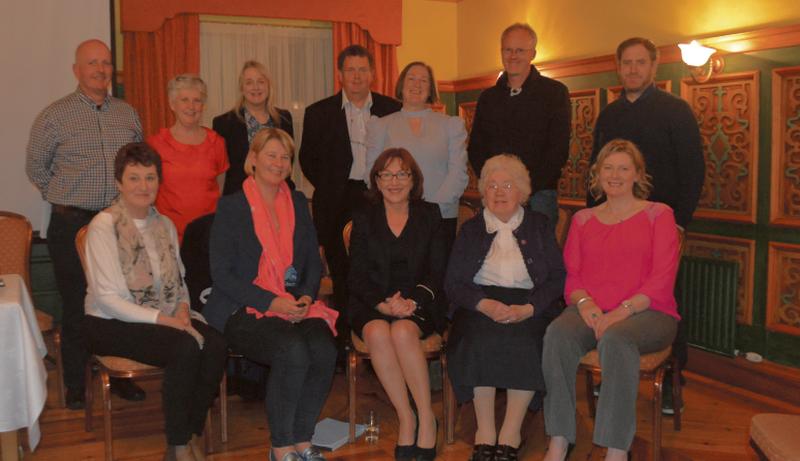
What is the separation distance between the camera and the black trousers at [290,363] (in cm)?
296

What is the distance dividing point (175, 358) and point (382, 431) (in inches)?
40.2

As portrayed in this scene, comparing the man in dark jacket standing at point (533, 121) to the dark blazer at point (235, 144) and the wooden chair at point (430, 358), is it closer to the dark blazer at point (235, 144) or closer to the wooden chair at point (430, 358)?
the wooden chair at point (430, 358)

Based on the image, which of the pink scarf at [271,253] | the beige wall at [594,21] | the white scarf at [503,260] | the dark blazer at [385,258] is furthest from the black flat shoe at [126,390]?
the beige wall at [594,21]

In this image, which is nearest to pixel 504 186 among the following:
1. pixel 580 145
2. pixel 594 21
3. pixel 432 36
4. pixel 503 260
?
pixel 503 260

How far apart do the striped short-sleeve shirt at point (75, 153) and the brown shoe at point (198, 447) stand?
1170 millimetres

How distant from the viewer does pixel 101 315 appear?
3.05 meters

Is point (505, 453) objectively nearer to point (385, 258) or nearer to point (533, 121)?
point (385, 258)

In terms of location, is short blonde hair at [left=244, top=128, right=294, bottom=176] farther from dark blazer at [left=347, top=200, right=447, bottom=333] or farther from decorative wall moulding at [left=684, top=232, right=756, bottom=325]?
decorative wall moulding at [left=684, top=232, right=756, bottom=325]

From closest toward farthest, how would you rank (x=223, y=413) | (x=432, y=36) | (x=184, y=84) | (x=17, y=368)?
(x=17, y=368), (x=223, y=413), (x=184, y=84), (x=432, y=36)

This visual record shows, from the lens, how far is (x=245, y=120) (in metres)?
3.90

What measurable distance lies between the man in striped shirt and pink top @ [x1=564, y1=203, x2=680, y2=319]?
219 centimetres

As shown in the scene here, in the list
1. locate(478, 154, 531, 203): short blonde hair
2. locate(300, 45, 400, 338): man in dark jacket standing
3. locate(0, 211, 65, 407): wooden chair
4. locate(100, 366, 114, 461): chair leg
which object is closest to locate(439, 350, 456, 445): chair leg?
locate(478, 154, 531, 203): short blonde hair

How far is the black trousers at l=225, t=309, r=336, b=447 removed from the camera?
296 cm

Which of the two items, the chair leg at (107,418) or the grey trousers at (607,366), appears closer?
the grey trousers at (607,366)
